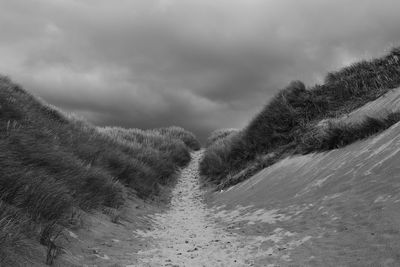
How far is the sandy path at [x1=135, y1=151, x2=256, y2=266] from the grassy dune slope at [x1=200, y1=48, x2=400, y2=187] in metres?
2.92

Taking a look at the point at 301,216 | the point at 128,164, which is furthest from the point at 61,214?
the point at 128,164

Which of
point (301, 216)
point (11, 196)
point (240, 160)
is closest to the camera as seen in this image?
point (11, 196)

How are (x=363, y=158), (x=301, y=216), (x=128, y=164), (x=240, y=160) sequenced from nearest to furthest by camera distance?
1. (x=301, y=216)
2. (x=363, y=158)
3. (x=128, y=164)
4. (x=240, y=160)

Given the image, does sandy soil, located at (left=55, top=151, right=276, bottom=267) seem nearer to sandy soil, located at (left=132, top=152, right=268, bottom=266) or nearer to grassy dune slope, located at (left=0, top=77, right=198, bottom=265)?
sandy soil, located at (left=132, top=152, right=268, bottom=266)

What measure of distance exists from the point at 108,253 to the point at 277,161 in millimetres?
6517

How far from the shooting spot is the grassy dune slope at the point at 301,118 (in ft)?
35.7

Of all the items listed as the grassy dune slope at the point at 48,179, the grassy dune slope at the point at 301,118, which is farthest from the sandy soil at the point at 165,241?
the grassy dune slope at the point at 301,118

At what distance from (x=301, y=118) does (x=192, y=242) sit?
7510 millimetres

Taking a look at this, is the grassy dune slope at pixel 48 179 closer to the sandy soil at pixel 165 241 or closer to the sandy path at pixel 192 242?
the sandy soil at pixel 165 241

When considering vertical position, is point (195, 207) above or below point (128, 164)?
below

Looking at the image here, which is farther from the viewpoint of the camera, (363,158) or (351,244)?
(363,158)

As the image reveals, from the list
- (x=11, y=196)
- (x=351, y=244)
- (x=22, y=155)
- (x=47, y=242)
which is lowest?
(x=351, y=244)

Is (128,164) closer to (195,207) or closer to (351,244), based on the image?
(195,207)

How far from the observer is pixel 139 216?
909cm
